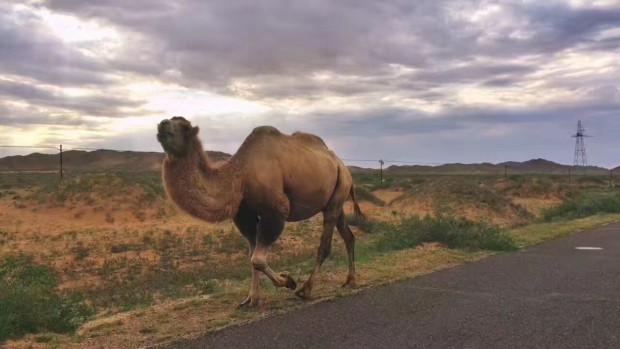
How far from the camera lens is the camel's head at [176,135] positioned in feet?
22.3

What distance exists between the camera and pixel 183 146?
7.07 meters

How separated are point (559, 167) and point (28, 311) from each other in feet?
668

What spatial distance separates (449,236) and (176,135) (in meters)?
9.85

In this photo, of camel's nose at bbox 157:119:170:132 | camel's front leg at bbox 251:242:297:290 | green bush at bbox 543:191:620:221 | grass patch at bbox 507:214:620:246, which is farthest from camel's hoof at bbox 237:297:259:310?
green bush at bbox 543:191:620:221

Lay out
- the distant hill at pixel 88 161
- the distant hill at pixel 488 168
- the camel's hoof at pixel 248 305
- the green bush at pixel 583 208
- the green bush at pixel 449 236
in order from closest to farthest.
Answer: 1. the camel's hoof at pixel 248 305
2. the green bush at pixel 449 236
3. the green bush at pixel 583 208
4. the distant hill at pixel 88 161
5. the distant hill at pixel 488 168

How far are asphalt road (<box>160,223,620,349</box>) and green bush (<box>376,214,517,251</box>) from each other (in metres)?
3.67

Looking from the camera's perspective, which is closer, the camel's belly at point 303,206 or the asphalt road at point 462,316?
the asphalt road at point 462,316

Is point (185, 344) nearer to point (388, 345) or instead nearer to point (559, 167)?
point (388, 345)

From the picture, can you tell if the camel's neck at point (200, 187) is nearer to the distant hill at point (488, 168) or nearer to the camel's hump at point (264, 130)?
the camel's hump at point (264, 130)

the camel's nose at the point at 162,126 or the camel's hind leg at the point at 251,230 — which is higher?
the camel's nose at the point at 162,126

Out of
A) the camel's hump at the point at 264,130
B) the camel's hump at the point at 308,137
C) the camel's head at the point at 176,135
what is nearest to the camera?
the camel's head at the point at 176,135

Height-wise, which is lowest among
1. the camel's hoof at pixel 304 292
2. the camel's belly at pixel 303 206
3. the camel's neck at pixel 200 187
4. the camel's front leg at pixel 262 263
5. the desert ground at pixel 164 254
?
the desert ground at pixel 164 254

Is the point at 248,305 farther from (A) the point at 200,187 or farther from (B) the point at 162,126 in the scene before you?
(B) the point at 162,126

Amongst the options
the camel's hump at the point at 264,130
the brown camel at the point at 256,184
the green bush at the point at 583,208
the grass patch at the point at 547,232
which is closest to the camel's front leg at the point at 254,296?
the brown camel at the point at 256,184
